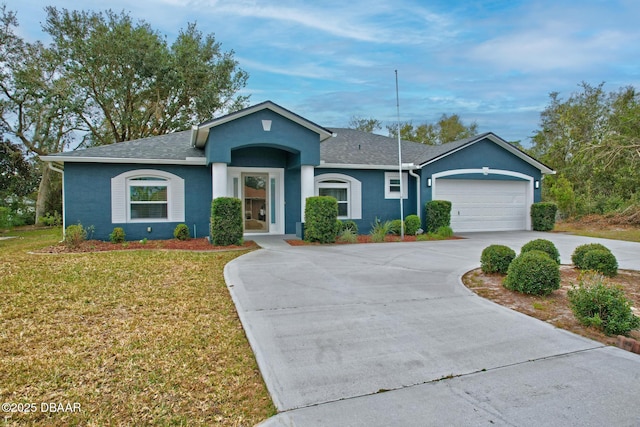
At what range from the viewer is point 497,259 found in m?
6.65

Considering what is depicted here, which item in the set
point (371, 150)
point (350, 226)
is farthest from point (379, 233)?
point (371, 150)

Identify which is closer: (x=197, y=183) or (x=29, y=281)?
(x=29, y=281)

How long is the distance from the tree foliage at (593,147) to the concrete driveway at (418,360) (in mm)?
17226

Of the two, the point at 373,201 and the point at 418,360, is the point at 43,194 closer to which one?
the point at 373,201

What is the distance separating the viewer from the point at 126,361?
3.38m

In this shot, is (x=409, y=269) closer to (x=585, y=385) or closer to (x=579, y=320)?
(x=579, y=320)

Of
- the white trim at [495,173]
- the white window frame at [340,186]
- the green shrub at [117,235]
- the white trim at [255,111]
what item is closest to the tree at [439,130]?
the white trim at [495,173]

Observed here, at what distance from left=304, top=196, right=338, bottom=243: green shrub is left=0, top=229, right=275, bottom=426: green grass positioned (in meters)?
5.08

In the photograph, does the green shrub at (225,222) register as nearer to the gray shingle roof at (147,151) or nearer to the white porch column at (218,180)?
the white porch column at (218,180)

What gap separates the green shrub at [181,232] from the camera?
39.2 ft

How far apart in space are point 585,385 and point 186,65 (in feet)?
77.2

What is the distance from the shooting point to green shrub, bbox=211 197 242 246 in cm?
1039

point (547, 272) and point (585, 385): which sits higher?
point (547, 272)

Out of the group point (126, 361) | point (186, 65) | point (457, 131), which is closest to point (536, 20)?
point (126, 361)
